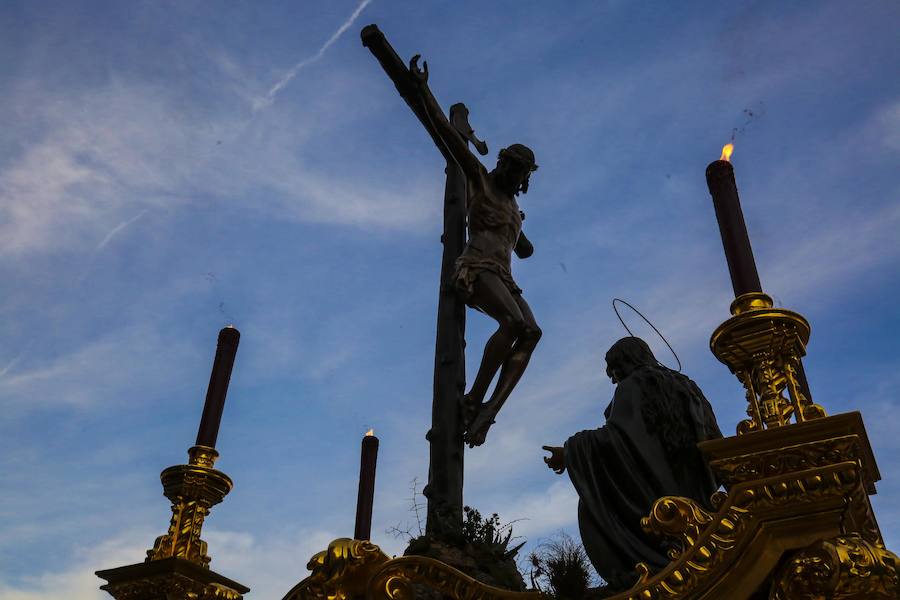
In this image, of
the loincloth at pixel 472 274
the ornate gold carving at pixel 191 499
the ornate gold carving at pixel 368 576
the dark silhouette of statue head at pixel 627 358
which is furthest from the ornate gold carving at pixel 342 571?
the loincloth at pixel 472 274

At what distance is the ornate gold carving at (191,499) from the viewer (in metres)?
3.27

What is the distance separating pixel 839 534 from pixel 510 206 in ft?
11.7

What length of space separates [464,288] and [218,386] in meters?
1.65

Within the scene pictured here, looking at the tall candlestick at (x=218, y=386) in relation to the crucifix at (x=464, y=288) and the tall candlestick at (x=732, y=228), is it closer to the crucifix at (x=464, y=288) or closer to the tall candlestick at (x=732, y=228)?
the crucifix at (x=464, y=288)

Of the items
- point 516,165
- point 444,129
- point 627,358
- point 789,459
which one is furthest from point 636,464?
point 444,129

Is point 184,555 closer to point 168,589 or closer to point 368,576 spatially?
point 168,589

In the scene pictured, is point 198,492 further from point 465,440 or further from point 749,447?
point 749,447

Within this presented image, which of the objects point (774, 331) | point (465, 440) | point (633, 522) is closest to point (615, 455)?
point (633, 522)

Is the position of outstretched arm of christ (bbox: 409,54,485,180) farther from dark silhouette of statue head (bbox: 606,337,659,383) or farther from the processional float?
the processional float

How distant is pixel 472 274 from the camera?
192 inches

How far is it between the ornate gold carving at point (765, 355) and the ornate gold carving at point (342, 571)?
1.26m

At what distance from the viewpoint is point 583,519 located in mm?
3439

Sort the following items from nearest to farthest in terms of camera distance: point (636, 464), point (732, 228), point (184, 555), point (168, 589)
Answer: point (732, 228) < point (168, 589) < point (184, 555) < point (636, 464)

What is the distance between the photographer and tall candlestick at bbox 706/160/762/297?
2.39 metres
